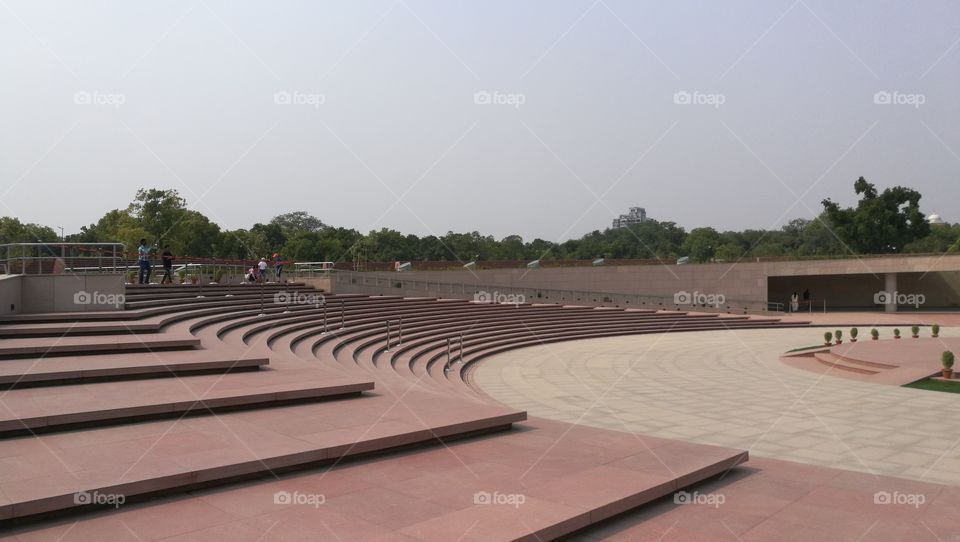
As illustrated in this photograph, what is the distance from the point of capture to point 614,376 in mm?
16344

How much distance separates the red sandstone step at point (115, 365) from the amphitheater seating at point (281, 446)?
19 millimetres

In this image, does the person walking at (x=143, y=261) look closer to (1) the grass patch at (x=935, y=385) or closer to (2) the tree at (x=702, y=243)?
(1) the grass patch at (x=935, y=385)

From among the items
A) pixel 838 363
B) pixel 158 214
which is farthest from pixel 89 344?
pixel 158 214

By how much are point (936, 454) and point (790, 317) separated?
3141cm

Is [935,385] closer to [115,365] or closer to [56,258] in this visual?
[115,365]

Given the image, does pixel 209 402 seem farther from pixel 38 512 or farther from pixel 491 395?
pixel 491 395

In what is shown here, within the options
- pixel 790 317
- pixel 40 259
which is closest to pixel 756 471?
pixel 40 259

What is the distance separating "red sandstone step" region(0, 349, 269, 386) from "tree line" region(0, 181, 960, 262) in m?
21.6

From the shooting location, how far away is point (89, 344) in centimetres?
967

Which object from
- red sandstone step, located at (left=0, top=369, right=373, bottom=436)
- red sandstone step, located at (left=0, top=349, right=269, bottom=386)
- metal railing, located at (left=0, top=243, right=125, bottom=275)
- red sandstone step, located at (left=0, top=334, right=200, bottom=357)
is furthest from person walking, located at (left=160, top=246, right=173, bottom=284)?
red sandstone step, located at (left=0, top=369, right=373, bottom=436)

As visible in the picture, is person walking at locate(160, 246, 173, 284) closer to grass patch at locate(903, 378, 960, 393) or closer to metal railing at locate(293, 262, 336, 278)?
metal railing at locate(293, 262, 336, 278)

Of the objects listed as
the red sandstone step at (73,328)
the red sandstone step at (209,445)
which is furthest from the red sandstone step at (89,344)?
the red sandstone step at (209,445)

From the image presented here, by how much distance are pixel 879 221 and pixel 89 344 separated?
6407 cm

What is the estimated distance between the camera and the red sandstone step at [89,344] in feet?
30.1
